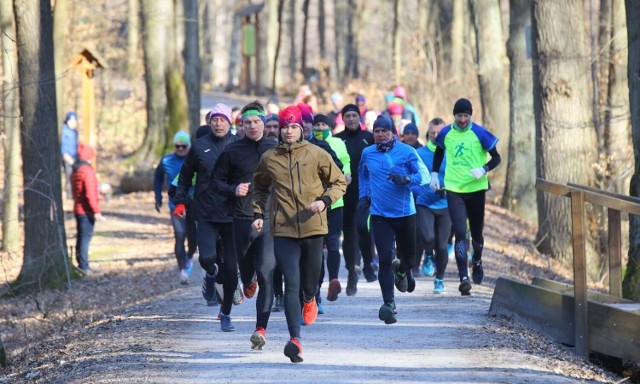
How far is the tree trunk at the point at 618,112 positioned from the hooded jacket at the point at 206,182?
10623mm

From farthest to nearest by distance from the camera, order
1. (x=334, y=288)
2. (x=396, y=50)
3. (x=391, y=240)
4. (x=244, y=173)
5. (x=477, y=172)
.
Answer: (x=396, y=50) → (x=477, y=172) → (x=334, y=288) → (x=391, y=240) → (x=244, y=173)

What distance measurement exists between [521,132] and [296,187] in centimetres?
1781

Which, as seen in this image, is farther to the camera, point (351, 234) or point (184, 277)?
point (184, 277)

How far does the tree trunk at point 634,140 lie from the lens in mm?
12648

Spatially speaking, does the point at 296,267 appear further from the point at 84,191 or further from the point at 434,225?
the point at 84,191

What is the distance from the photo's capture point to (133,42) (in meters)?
50.6

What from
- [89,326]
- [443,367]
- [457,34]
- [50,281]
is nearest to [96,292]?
[50,281]

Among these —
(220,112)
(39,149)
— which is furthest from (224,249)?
(39,149)

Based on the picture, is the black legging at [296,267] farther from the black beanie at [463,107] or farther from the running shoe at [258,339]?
the black beanie at [463,107]

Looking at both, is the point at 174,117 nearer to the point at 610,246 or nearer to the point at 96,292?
the point at 96,292

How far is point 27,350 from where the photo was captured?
1200 centimetres

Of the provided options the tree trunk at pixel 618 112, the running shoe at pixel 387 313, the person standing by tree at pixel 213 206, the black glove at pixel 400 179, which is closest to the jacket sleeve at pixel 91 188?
the person standing by tree at pixel 213 206

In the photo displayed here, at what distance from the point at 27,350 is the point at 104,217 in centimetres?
1473

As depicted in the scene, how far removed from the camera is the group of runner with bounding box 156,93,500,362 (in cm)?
953
